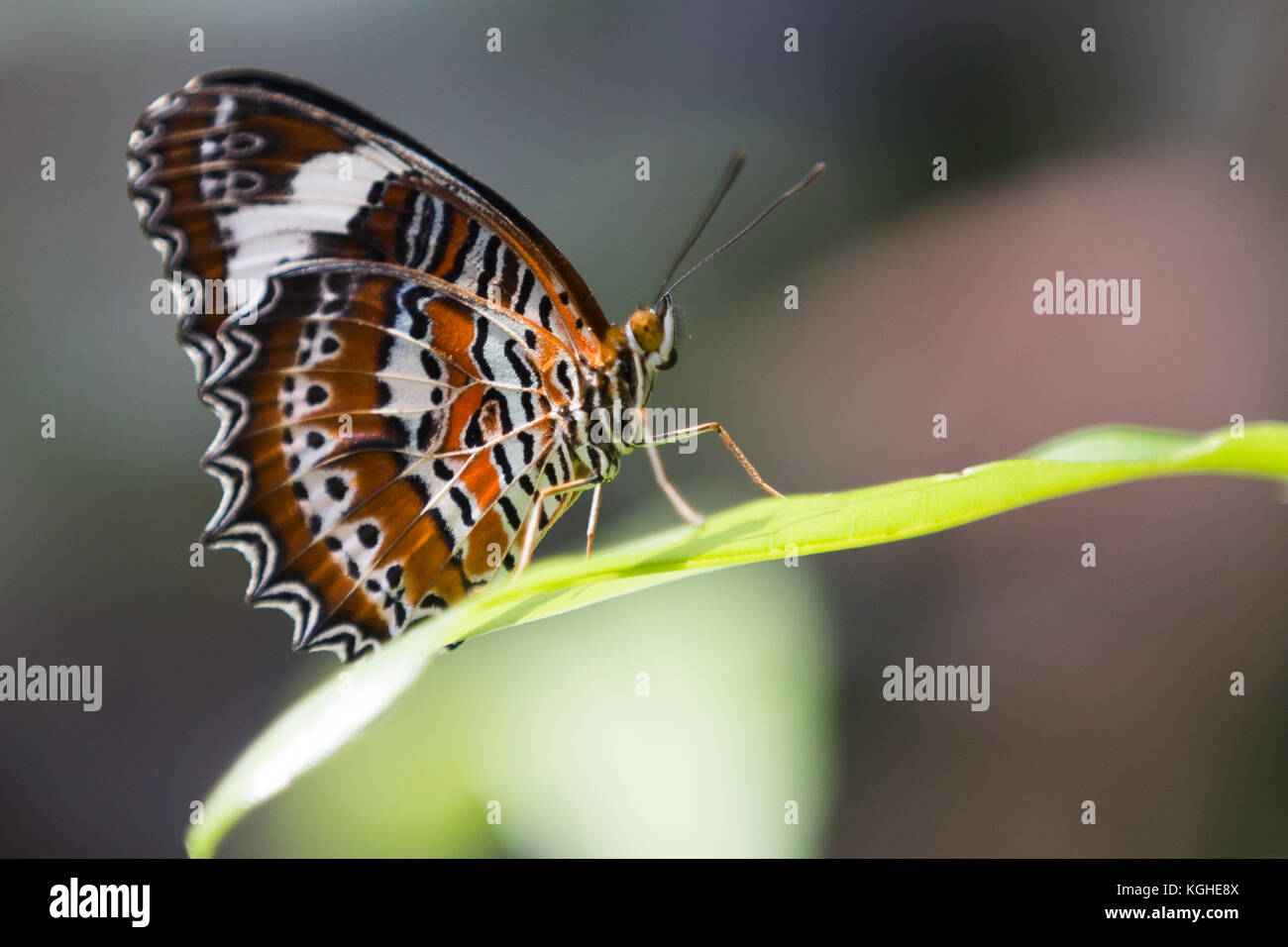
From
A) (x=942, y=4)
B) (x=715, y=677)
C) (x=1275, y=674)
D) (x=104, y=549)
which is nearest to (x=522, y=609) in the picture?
(x=715, y=677)

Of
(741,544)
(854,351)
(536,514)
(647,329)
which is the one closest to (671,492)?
(536,514)

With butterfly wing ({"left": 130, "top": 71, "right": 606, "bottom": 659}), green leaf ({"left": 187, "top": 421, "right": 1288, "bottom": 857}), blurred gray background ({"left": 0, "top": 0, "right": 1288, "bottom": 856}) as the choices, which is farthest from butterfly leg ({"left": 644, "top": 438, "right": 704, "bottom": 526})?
blurred gray background ({"left": 0, "top": 0, "right": 1288, "bottom": 856})

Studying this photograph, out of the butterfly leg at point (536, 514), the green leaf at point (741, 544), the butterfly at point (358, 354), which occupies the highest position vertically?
the butterfly at point (358, 354)

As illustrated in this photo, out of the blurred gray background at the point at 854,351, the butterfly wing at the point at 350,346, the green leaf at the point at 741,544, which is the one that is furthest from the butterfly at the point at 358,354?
the blurred gray background at the point at 854,351

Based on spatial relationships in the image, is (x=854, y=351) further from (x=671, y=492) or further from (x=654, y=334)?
(x=671, y=492)

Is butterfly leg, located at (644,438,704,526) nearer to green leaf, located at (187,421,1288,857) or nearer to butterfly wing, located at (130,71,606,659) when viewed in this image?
butterfly wing, located at (130,71,606,659)

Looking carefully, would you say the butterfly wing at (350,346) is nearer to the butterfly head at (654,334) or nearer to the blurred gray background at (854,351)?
the butterfly head at (654,334)

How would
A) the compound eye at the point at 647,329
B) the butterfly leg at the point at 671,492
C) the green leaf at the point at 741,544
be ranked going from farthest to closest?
the compound eye at the point at 647,329
the butterfly leg at the point at 671,492
the green leaf at the point at 741,544
